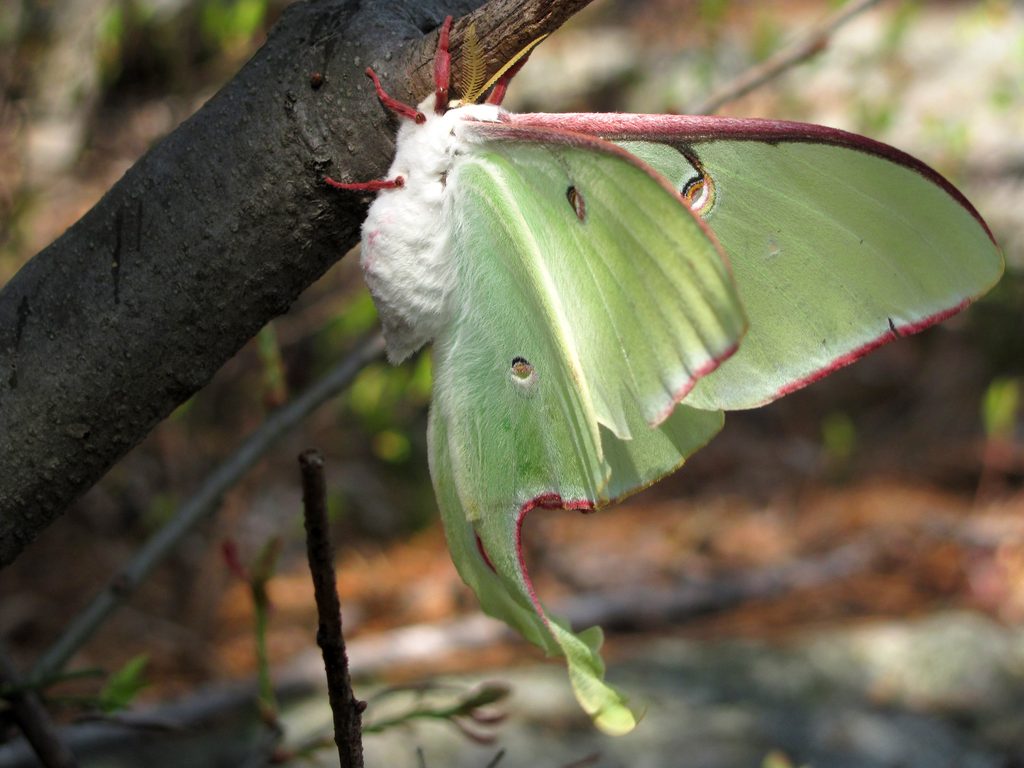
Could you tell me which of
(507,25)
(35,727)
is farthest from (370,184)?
(35,727)

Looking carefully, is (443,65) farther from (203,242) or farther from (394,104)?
(203,242)

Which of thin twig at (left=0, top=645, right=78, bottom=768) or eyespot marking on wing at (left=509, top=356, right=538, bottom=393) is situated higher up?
eyespot marking on wing at (left=509, top=356, right=538, bottom=393)

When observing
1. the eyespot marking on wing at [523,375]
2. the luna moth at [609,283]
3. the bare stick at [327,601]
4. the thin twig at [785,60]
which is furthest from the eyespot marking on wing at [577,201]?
the thin twig at [785,60]

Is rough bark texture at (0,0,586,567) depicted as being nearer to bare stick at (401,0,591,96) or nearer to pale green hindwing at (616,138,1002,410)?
bare stick at (401,0,591,96)

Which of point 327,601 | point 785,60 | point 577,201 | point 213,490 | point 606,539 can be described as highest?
point 785,60

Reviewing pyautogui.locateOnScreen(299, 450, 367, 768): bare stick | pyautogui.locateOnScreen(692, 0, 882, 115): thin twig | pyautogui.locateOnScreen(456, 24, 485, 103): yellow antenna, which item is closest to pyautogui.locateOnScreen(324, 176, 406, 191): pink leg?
pyautogui.locateOnScreen(456, 24, 485, 103): yellow antenna

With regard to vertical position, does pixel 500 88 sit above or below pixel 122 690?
above
